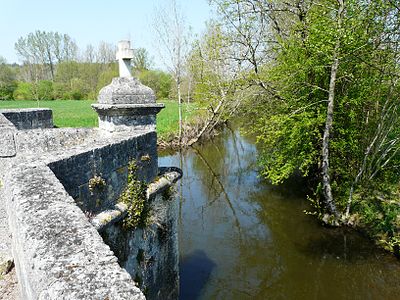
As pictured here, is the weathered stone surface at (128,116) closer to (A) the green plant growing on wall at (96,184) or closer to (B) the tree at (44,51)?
(A) the green plant growing on wall at (96,184)

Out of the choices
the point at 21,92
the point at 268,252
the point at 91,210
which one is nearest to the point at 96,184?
the point at 91,210

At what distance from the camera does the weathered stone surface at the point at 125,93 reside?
5793mm

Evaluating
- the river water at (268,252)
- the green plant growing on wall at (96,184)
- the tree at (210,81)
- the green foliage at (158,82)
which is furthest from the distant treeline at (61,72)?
the green plant growing on wall at (96,184)

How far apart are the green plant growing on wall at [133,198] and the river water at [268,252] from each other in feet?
15.2

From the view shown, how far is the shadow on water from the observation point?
29.9 feet

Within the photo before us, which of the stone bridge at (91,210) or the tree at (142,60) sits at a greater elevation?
the tree at (142,60)

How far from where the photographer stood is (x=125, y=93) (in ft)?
19.1

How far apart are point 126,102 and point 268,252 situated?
768cm

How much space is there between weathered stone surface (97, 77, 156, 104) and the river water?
5480 mm

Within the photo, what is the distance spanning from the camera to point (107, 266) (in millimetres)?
2188

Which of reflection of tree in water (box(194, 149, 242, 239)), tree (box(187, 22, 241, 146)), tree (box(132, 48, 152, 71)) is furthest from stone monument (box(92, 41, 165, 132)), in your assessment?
tree (box(132, 48, 152, 71))

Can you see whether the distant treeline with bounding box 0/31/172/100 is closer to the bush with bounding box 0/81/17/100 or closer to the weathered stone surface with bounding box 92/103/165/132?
the bush with bounding box 0/81/17/100

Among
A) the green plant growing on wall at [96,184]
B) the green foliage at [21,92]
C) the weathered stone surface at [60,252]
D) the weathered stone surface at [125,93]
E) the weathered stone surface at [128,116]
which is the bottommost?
the green foliage at [21,92]

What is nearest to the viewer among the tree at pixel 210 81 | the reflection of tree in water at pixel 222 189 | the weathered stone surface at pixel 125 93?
the weathered stone surface at pixel 125 93
